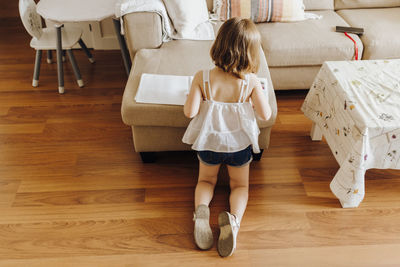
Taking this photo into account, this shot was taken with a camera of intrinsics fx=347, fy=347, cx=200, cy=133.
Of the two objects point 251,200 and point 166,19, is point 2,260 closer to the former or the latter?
point 251,200

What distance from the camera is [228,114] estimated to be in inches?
52.8

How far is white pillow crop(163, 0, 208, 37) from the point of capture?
197cm

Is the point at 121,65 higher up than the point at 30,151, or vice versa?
the point at 121,65

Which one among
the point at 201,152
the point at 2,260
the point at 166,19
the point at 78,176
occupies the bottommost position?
the point at 2,260

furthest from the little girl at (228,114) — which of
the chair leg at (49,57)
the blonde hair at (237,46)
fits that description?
the chair leg at (49,57)

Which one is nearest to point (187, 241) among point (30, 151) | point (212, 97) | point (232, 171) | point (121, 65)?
point (232, 171)

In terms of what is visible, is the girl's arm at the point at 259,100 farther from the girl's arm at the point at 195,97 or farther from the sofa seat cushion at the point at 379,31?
the sofa seat cushion at the point at 379,31

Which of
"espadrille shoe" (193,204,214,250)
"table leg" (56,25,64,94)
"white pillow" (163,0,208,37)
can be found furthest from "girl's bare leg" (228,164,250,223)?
"table leg" (56,25,64,94)

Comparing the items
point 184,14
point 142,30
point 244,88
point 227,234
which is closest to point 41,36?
point 142,30

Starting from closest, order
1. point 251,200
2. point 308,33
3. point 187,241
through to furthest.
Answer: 1. point 187,241
2. point 251,200
3. point 308,33

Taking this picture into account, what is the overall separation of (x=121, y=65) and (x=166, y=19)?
833 mm

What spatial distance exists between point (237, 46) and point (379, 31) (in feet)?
4.41

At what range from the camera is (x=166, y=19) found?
6.40 feet

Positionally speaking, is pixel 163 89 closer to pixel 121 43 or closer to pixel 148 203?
pixel 148 203
